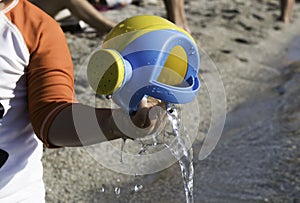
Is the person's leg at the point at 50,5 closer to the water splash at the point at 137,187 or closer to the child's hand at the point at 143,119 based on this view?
the water splash at the point at 137,187

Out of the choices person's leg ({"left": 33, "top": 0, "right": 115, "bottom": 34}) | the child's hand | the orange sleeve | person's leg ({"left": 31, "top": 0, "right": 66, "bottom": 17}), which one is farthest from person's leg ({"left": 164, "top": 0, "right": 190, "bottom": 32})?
the child's hand

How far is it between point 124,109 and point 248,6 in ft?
22.7

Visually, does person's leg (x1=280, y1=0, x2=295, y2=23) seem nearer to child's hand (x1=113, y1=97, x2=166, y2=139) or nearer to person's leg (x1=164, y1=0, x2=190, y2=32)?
person's leg (x1=164, y1=0, x2=190, y2=32)

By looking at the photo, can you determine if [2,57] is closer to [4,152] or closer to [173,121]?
[4,152]

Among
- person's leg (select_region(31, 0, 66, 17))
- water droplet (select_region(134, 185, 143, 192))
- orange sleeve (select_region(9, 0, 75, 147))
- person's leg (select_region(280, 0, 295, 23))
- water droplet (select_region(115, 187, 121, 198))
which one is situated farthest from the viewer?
person's leg (select_region(280, 0, 295, 23))

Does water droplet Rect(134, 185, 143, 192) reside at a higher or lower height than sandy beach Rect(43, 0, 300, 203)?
higher

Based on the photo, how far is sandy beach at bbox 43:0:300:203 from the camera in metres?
3.60

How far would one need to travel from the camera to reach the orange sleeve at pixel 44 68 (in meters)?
1.88

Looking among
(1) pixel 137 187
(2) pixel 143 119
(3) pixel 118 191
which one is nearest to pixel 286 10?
(1) pixel 137 187

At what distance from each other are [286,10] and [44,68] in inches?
248

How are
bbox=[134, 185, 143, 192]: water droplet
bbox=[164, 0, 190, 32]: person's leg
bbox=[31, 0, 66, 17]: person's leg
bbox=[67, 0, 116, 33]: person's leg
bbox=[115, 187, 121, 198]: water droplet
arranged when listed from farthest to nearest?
bbox=[164, 0, 190, 32]: person's leg → bbox=[67, 0, 116, 33]: person's leg → bbox=[31, 0, 66, 17]: person's leg → bbox=[134, 185, 143, 192]: water droplet → bbox=[115, 187, 121, 198]: water droplet

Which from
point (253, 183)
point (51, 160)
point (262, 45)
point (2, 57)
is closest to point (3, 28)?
point (2, 57)

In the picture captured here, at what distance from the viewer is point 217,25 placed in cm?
729

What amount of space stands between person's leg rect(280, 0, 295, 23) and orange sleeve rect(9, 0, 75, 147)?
614 centimetres
